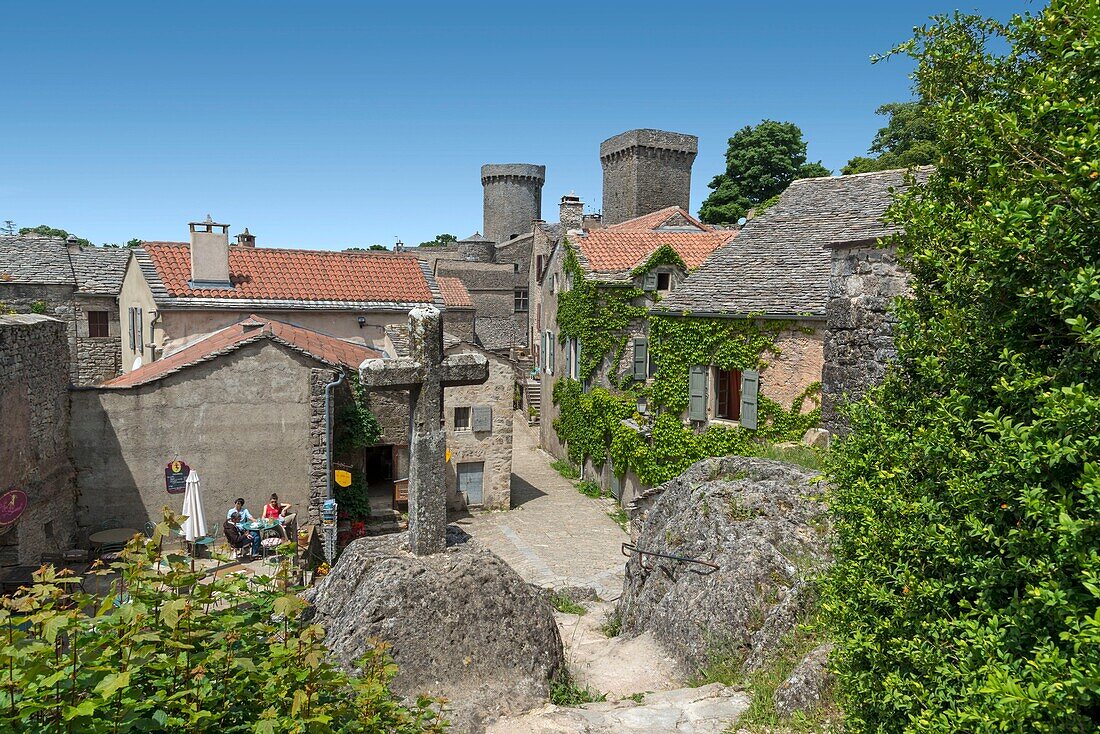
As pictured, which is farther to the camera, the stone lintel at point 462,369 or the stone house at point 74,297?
the stone house at point 74,297

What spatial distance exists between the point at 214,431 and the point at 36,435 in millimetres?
3392

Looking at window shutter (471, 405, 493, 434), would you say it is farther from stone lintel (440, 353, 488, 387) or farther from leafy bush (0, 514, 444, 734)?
leafy bush (0, 514, 444, 734)

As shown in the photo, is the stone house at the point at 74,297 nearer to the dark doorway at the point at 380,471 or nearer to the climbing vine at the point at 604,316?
the dark doorway at the point at 380,471

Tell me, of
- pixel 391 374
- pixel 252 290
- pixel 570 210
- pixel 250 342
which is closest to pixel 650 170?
pixel 570 210

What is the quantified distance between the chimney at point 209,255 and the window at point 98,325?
14112 millimetres

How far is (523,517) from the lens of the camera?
832 inches

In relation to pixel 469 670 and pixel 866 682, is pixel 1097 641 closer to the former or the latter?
pixel 866 682

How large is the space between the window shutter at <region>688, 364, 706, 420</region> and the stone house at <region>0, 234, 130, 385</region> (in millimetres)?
25757

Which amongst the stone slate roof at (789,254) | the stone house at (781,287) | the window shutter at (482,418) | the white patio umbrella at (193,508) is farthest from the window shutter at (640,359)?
the white patio umbrella at (193,508)

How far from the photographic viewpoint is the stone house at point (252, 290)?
20891mm

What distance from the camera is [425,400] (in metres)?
8.12

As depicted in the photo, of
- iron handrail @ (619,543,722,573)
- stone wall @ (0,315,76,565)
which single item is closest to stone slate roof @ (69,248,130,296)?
stone wall @ (0,315,76,565)

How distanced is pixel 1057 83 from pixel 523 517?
62.9ft

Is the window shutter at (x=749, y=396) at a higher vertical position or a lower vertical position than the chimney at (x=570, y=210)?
lower
